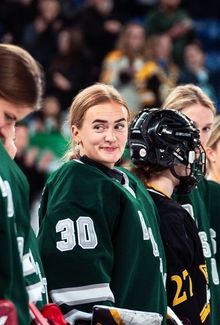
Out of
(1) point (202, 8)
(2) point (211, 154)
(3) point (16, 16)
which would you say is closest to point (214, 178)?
Answer: (2) point (211, 154)

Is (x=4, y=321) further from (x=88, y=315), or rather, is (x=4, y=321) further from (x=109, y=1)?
(x=109, y=1)

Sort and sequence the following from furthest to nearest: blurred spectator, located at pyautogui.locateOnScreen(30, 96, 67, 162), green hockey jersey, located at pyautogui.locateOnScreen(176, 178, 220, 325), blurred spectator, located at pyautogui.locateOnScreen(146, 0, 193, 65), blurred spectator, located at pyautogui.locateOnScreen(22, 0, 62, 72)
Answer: blurred spectator, located at pyautogui.locateOnScreen(146, 0, 193, 65) < blurred spectator, located at pyautogui.locateOnScreen(22, 0, 62, 72) < blurred spectator, located at pyautogui.locateOnScreen(30, 96, 67, 162) < green hockey jersey, located at pyautogui.locateOnScreen(176, 178, 220, 325)

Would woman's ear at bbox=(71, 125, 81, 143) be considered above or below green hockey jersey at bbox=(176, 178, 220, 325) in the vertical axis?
above

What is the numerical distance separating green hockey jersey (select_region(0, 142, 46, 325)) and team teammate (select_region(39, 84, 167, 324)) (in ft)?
1.19

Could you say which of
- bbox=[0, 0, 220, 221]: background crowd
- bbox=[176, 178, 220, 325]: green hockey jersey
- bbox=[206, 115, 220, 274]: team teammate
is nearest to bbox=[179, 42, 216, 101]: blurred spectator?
bbox=[0, 0, 220, 221]: background crowd

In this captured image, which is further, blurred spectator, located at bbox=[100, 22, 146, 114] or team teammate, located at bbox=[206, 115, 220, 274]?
blurred spectator, located at bbox=[100, 22, 146, 114]

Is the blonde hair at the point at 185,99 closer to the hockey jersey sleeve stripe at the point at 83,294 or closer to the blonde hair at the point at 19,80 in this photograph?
the hockey jersey sleeve stripe at the point at 83,294

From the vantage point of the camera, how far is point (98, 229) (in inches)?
140

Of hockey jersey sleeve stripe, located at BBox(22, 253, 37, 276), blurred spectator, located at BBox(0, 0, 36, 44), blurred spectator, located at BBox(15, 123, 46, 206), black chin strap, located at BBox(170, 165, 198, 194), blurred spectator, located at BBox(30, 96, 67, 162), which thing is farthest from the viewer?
blurred spectator, located at BBox(0, 0, 36, 44)

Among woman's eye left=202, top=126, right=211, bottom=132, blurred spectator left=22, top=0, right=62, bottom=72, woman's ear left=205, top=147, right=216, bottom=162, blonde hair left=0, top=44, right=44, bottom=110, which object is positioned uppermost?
blurred spectator left=22, top=0, right=62, bottom=72

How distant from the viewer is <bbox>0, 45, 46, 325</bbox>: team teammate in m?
2.85

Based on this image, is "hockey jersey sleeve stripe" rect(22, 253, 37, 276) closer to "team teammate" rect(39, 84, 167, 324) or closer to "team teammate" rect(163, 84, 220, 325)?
"team teammate" rect(39, 84, 167, 324)

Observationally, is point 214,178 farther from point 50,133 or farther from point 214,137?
point 50,133

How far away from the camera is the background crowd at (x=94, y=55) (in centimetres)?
943
